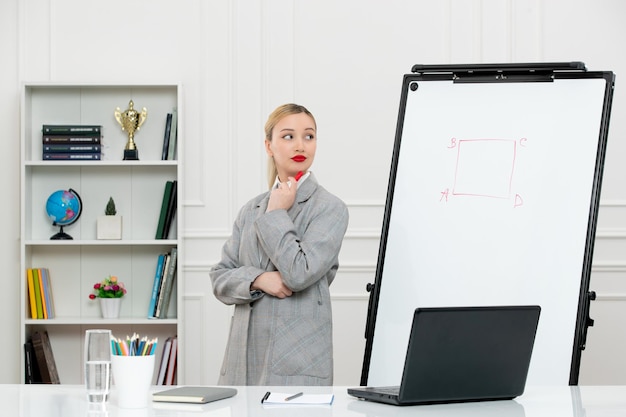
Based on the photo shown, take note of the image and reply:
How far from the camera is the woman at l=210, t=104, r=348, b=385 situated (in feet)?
7.87

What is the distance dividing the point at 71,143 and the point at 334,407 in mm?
2852

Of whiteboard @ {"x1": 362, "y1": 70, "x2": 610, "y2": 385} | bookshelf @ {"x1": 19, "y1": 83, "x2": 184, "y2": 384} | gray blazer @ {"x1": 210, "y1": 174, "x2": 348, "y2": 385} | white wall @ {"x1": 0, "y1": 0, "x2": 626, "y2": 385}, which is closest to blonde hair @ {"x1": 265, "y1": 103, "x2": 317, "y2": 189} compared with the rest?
gray blazer @ {"x1": 210, "y1": 174, "x2": 348, "y2": 385}

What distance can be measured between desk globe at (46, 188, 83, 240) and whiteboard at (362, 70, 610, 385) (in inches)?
79.7

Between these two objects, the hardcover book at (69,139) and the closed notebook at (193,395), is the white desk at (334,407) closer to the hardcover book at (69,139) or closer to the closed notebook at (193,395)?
the closed notebook at (193,395)

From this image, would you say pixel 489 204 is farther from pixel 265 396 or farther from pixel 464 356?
pixel 265 396

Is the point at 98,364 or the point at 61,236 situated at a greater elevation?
the point at 98,364

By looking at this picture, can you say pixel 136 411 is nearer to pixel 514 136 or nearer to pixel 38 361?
pixel 514 136

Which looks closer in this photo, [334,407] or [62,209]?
[334,407]

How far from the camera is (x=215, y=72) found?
4094mm

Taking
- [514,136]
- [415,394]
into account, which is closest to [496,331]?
[415,394]

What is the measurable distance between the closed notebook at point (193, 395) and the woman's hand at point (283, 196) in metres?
0.96

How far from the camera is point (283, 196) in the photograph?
8.18 feet

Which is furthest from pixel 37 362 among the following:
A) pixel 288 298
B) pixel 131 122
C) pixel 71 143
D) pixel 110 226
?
pixel 288 298

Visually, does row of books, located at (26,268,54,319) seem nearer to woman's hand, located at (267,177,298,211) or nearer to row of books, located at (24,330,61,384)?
row of books, located at (24,330,61,384)
